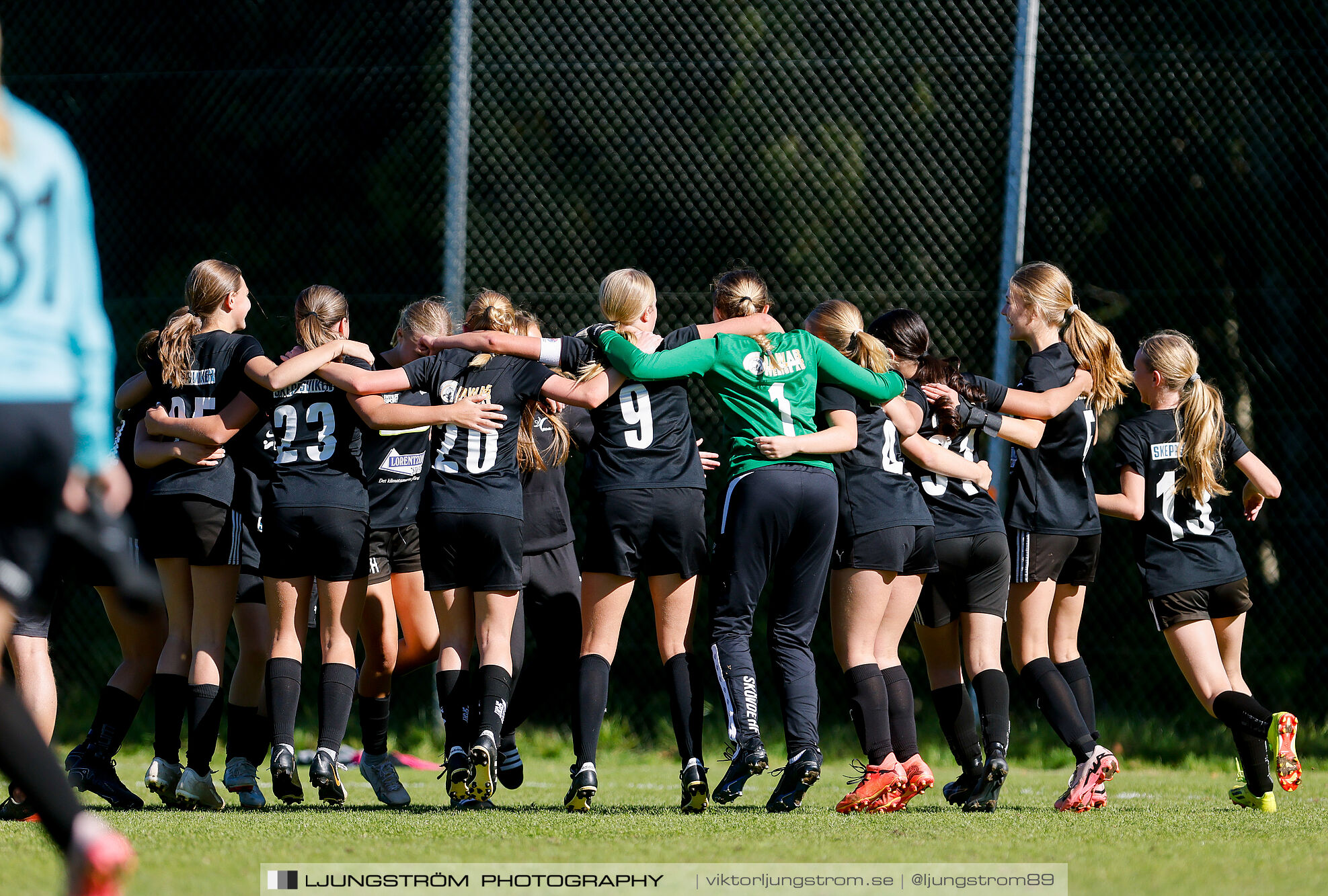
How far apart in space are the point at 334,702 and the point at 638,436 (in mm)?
1477

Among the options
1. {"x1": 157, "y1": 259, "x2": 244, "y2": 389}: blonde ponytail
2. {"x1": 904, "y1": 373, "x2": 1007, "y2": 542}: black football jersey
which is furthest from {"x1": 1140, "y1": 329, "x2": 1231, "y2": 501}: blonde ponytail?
{"x1": 157, "y1": 259, "x2": 244, "y2": 389}: blonde ponytail

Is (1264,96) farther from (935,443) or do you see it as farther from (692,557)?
(692,557)

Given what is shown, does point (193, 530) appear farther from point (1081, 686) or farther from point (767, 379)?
point (1081, 686)

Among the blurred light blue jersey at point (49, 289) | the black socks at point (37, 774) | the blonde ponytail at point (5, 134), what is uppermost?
the blonde ponytail at point (5, 134)

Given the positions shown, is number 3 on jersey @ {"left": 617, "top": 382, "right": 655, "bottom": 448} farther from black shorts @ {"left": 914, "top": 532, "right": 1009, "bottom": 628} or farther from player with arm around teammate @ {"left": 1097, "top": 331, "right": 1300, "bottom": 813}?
player with arm around teammate @ {"left": 1097, "top": 331, "right": 1300, "bottom": 813}

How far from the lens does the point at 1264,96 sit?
25.5 feet

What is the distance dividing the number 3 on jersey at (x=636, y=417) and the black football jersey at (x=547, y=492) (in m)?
0.59

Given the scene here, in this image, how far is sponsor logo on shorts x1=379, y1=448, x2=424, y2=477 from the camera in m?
5.27

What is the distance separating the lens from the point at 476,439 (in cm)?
463

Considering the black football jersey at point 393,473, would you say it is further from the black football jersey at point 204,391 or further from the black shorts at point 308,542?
the black football jersey at point 204,391

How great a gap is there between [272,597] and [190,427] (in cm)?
68

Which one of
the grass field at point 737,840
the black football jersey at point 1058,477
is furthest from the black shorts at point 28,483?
the black football jersey at point 1058,477

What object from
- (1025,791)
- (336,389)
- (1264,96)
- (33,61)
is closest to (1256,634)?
(1025,791)

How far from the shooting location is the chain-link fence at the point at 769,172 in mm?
7680
